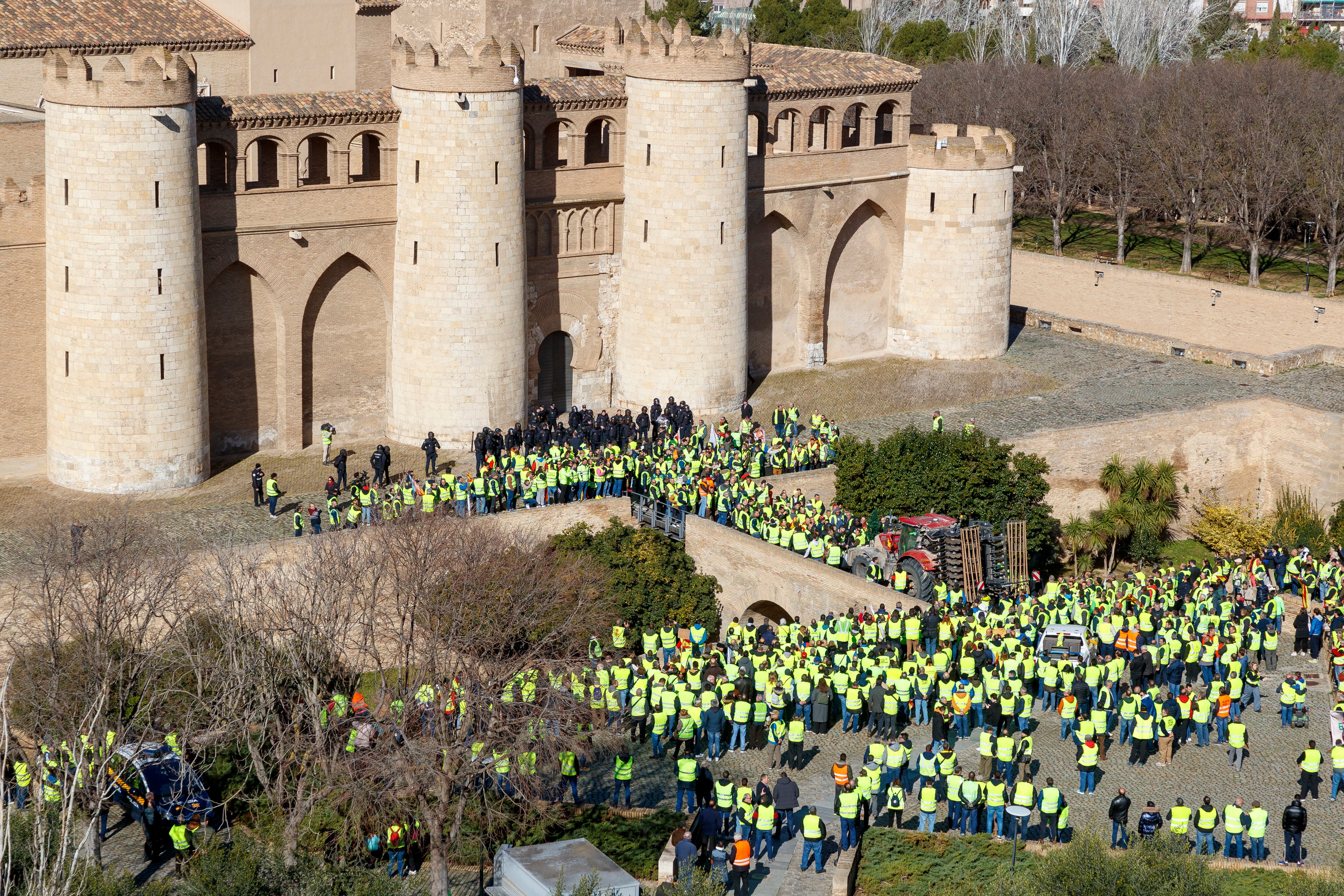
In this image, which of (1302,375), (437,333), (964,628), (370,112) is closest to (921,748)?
(964,628)

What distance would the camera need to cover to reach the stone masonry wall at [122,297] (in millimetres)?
37625

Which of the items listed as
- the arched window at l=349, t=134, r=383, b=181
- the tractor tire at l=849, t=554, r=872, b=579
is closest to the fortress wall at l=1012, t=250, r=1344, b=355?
the tractor tire at l=849, t=554, r=872, b=579

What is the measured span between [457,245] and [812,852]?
17.6 m

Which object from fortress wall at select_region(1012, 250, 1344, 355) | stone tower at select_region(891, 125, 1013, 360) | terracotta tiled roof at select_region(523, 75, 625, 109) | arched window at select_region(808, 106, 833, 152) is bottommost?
fortress wall at select_region(1012, 250, 1344, 355)

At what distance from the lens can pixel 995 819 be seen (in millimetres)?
27891

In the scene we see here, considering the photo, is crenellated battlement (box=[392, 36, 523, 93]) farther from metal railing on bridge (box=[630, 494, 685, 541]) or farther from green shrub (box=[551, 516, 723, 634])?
green shrub (box=[551, 516, 723, 634])

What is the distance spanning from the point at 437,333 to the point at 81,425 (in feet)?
23.3

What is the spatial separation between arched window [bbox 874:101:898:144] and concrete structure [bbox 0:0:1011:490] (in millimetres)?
169

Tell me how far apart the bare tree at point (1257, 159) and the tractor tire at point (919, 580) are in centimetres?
2730

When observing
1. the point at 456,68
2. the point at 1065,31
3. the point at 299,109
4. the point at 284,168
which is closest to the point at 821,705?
the point at 456,68

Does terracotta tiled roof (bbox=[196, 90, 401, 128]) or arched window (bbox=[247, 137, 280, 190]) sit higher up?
terracotta tiled roof (bbox=[196, 90, 401, 128])

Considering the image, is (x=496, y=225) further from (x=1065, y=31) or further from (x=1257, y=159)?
(x=1065, y=31)

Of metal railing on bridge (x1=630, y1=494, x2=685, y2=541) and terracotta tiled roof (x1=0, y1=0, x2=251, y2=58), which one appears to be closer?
metal railing on bridge (x1=630, y1=494, x2=685, y2=541)

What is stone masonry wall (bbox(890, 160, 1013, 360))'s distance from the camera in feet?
159
